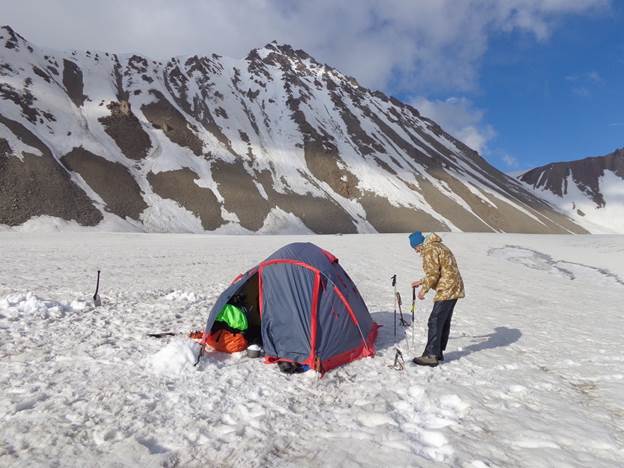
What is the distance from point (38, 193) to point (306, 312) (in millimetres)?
65924

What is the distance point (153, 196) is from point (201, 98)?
55661 mm

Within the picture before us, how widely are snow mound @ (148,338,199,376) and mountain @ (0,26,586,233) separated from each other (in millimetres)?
59932

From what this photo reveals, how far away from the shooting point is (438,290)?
766cm

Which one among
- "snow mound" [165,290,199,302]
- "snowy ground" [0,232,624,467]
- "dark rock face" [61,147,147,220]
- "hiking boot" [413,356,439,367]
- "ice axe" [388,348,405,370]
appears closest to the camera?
"snowy ground" [0,232,624,467]

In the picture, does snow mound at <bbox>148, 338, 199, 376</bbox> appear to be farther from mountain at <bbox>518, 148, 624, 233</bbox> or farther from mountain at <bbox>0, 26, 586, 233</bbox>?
mountain at <bbox>518, 148, 624, 233</bbox>

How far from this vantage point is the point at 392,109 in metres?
183

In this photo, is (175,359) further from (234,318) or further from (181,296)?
(181,296)

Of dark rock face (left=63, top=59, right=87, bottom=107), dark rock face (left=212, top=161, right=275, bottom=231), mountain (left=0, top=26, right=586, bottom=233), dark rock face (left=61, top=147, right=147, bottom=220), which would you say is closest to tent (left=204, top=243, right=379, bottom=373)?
mountain (left=0, top=26, right=586, bottom=233)

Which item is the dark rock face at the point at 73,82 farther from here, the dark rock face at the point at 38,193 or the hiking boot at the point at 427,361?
the hiking boot at the point at 427,361

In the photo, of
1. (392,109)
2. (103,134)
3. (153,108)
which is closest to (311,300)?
(103,134)

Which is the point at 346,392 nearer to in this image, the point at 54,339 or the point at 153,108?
the point at 54,339

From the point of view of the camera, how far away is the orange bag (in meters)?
7.89

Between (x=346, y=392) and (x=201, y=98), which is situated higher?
(x=201, y=98)

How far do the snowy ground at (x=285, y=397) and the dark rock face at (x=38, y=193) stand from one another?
5310 cm
